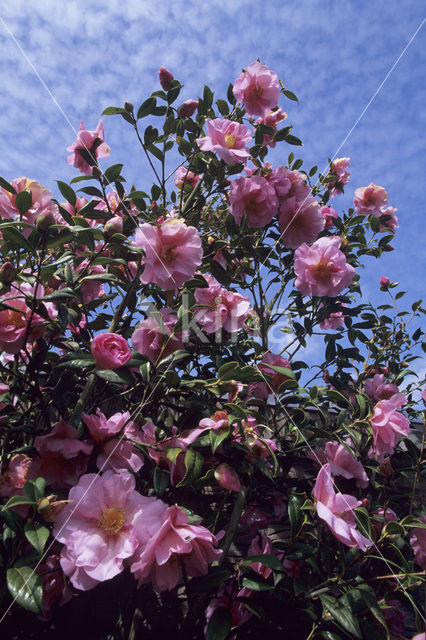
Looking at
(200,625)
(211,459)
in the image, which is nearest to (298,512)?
(211,459)

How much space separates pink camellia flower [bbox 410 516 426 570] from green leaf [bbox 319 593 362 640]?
0.44 meters

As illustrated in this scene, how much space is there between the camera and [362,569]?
1.11 metres

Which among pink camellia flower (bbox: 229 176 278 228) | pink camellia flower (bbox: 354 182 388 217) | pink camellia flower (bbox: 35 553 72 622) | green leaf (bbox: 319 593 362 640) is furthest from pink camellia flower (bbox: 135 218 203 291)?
pink camellia flower (bbox: 354 182 388 217)

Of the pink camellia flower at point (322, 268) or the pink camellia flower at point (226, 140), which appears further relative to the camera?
the pink camellia flower at point (322, 268)

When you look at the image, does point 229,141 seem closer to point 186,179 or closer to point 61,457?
point 186,179

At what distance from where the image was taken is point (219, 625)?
81cm

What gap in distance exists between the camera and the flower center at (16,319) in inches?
36.9

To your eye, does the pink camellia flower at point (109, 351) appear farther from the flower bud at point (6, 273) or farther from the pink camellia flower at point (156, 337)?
the flower bud at point (6, 273)

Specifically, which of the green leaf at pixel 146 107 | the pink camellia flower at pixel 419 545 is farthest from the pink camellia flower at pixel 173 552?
the green leaf at pixel 146 107

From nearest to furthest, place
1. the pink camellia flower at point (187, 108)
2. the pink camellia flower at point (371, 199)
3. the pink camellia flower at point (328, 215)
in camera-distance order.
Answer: the pink camellia flower at point (187, 108)
the pink camellia flower at point (328, 215)
the pink camellia flower at point (371, 199)

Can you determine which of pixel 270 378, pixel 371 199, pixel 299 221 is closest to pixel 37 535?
pixel 270 378

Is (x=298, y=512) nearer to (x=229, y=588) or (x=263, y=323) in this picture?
(x=229, y=588)

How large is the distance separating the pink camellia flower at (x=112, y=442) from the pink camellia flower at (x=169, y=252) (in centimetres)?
33

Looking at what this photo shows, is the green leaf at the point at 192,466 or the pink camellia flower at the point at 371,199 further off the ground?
the pink camellia flower at the point at 371,199
